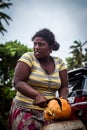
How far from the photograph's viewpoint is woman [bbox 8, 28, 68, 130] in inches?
122

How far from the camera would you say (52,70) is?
3330 millimetres

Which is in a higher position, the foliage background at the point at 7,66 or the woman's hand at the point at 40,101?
the woman's hand at the point at 40,101

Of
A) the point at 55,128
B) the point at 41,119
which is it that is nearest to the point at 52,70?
the point at 41,119

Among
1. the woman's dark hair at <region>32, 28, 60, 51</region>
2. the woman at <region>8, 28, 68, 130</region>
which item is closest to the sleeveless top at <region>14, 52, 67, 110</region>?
the woman at <region>8, 28, 68, 130</region>

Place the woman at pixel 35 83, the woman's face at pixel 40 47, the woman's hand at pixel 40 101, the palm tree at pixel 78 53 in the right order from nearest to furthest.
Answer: the woman's hand at pixel 40 101, the woman at pixel 35 83, the woman's face at pixel 40 47, the palm tree at pixel 78 53

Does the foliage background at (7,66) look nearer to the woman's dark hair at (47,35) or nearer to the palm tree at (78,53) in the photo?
the woman's dark hair at (47,35)

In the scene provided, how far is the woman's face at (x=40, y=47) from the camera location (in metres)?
3.23

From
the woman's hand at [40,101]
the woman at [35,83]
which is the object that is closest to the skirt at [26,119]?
the woman at [35,83]

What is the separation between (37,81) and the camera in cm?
317

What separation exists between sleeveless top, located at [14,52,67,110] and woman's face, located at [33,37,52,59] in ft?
0.16

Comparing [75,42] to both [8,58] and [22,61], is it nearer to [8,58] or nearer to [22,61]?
[8,58]

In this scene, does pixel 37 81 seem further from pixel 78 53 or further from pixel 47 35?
pixel 78 53

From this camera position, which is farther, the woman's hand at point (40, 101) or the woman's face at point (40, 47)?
the woman's face at point (40, 47)

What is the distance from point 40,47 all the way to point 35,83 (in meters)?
0.30
